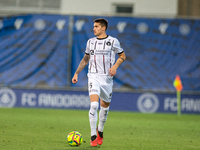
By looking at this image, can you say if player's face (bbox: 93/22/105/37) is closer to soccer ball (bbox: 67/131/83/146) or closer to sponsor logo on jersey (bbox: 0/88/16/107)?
soccer ball (bbox: 67/131/83/146)

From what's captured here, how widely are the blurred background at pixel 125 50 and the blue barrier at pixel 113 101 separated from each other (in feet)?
0.12

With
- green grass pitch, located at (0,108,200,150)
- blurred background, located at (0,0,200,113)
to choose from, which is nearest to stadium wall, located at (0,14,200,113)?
blurred background, located at (0,0,200,113)

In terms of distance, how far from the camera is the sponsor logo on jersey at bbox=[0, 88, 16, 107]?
14414 mm

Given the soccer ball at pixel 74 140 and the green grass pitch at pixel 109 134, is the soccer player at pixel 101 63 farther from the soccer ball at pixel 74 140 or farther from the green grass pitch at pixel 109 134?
the green grass pitch at pixel 109 134

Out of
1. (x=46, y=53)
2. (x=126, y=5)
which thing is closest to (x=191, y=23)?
(x=46, y=53)

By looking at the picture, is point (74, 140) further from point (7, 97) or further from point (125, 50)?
point (125, 50)

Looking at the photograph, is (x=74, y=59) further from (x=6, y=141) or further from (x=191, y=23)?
(x=6, y=141)

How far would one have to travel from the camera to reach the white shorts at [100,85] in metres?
6.77

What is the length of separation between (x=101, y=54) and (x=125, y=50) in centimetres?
809

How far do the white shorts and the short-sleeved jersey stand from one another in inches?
3.6

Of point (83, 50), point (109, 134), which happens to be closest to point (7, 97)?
point (83, 50)

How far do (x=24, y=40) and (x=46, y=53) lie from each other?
3.20 ft

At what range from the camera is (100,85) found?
6855mm

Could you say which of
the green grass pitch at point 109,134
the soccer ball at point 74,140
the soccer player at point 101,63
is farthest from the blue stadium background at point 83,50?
the soccer ball at point 74,140
